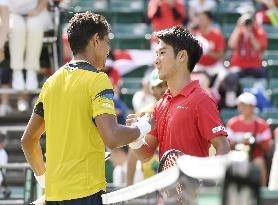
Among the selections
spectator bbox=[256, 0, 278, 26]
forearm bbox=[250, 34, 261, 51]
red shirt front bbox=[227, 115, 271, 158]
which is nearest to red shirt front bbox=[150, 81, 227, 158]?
red shirt front bbox=[227, 115, 271, 158]

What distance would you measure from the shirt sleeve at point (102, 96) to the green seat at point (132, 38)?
1009 cm

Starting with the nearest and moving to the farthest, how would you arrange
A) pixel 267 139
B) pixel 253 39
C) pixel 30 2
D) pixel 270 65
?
pixel 30 2 < pixel 267 139 < pixel 253 39 < pixel 270 65

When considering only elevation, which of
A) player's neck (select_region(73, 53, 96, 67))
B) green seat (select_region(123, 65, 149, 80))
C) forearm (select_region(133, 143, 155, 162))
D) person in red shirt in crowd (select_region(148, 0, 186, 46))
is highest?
player's neck (select_region(73, 53, 96, 67))

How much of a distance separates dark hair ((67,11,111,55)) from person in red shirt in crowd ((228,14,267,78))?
8.47 meters

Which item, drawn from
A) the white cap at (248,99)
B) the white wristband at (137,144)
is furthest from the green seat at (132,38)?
the white wristband at (137,144)

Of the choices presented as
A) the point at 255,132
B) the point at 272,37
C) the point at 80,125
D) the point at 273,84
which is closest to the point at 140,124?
the point at 80,125

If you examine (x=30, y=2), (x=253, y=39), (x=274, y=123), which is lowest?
(x=274, y=123)

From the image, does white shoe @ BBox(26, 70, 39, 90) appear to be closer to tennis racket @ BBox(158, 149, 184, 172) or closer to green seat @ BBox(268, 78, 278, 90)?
green seat @ BBox(268, 78, 278, 90)

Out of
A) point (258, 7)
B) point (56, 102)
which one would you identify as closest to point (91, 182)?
point (56, 102)

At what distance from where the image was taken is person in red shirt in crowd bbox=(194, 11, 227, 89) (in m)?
13.7

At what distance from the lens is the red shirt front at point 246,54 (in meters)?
13.7

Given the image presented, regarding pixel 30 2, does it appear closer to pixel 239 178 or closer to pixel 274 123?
pixel 274 123

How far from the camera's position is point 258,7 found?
627 inches

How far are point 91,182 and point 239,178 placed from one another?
2.16 m
